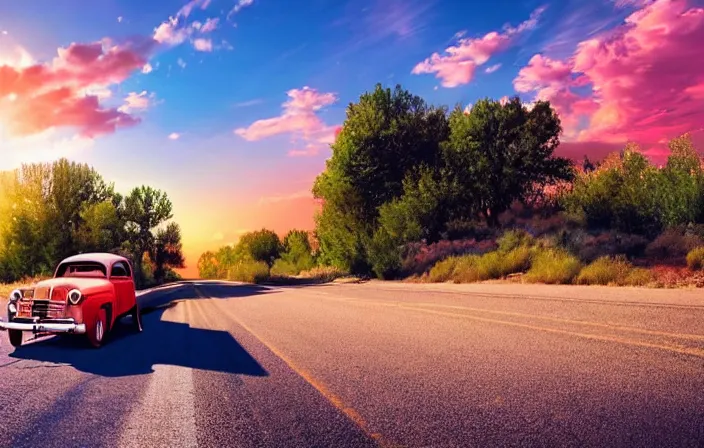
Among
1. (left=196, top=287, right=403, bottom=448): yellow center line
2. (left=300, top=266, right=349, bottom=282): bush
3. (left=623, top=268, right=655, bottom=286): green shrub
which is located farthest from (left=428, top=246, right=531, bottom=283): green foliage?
(left=300, top=266, right=349, bottom=282): bush

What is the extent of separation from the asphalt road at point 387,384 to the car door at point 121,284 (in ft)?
2.41

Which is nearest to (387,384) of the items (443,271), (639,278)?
(639,278)

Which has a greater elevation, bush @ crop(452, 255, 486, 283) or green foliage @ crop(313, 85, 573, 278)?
green foliage @ crop(313, 85, 573, 278)

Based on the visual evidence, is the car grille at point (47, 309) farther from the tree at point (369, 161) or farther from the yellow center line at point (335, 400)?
the tree at point (369, 161)

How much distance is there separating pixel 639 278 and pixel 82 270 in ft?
45.0

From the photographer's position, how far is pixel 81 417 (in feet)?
15.2

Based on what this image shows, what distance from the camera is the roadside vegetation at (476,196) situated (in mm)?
22375

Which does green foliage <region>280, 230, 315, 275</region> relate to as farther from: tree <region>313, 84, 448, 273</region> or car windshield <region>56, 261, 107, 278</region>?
car windshield <region>56, 261, 107, 278</region>

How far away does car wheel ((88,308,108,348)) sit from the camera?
8.68m

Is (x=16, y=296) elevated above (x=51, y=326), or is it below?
above

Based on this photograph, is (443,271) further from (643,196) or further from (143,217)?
(143,217)

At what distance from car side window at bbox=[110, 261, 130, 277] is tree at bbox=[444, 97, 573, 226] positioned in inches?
1147

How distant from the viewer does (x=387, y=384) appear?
16.9ft

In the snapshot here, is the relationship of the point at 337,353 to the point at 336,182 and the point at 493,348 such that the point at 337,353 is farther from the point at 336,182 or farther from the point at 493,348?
the point at 336,182
